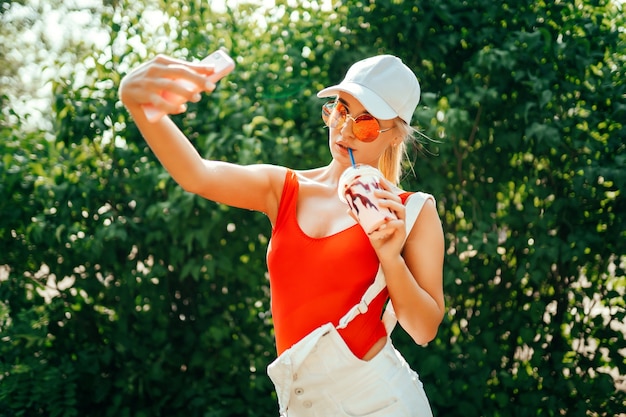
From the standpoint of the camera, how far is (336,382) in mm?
2025

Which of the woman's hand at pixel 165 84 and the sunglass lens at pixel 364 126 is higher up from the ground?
the woman's hand at pixel 165 84

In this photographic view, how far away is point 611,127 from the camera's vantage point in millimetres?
3955

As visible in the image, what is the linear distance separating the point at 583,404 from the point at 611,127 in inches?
54.8

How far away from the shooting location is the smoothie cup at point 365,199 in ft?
5.93

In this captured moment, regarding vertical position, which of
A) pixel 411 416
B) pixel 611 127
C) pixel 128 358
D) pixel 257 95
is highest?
pixel 411 416

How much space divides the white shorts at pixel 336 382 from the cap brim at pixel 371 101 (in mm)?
542

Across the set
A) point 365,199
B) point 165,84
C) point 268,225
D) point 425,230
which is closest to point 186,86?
point 165,84

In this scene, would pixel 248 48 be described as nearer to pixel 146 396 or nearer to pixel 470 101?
pixel 470 101

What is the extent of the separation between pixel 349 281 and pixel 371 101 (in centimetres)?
45

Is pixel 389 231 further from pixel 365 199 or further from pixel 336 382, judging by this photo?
pixel 336 382

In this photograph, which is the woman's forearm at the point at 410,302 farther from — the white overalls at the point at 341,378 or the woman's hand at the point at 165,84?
the woman's hand at the point at 165,84

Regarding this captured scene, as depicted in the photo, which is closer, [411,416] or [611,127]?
[411,416]

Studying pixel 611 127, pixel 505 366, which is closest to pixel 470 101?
pixel 611 127

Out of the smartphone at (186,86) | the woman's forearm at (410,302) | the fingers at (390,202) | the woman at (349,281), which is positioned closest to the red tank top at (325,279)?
the woman at (349,281)
